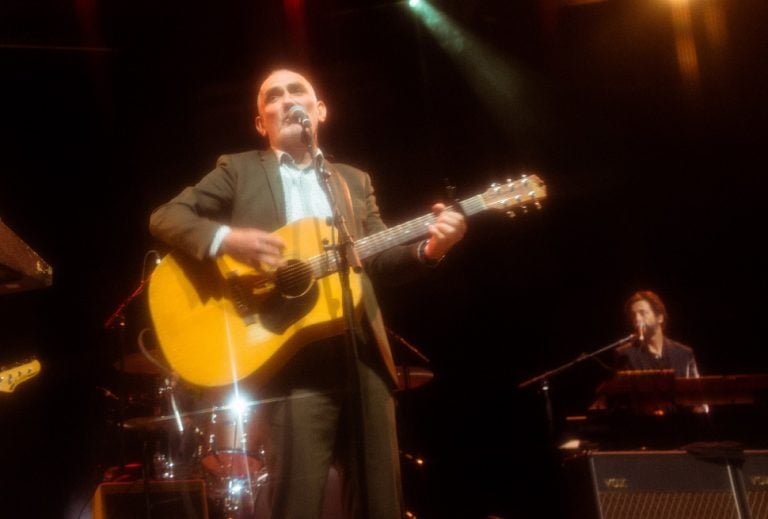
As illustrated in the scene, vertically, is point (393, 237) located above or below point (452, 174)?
below

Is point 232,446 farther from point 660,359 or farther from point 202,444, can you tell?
point 660,359

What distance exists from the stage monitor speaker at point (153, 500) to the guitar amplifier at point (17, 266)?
1.45 meters

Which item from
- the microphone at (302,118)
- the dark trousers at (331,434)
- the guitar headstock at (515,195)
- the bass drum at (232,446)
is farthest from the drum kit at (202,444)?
the microphone at (302,118)

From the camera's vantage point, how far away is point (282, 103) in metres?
2.94

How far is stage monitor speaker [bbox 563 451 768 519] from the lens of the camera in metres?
2.98

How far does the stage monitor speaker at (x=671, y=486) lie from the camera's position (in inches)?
117

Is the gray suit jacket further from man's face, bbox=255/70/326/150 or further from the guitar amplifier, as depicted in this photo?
the guitar amplifier

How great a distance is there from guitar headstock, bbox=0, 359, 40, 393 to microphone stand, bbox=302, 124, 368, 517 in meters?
2.06

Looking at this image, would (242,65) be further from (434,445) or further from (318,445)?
(318,445)

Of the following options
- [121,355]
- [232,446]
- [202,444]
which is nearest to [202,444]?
[202,444]

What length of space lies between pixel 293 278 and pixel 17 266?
1027 millimetres

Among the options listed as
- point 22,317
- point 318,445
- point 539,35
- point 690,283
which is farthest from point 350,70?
point 318,445

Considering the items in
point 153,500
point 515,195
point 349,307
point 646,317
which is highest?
point 646,317

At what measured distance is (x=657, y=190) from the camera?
7.14 m
